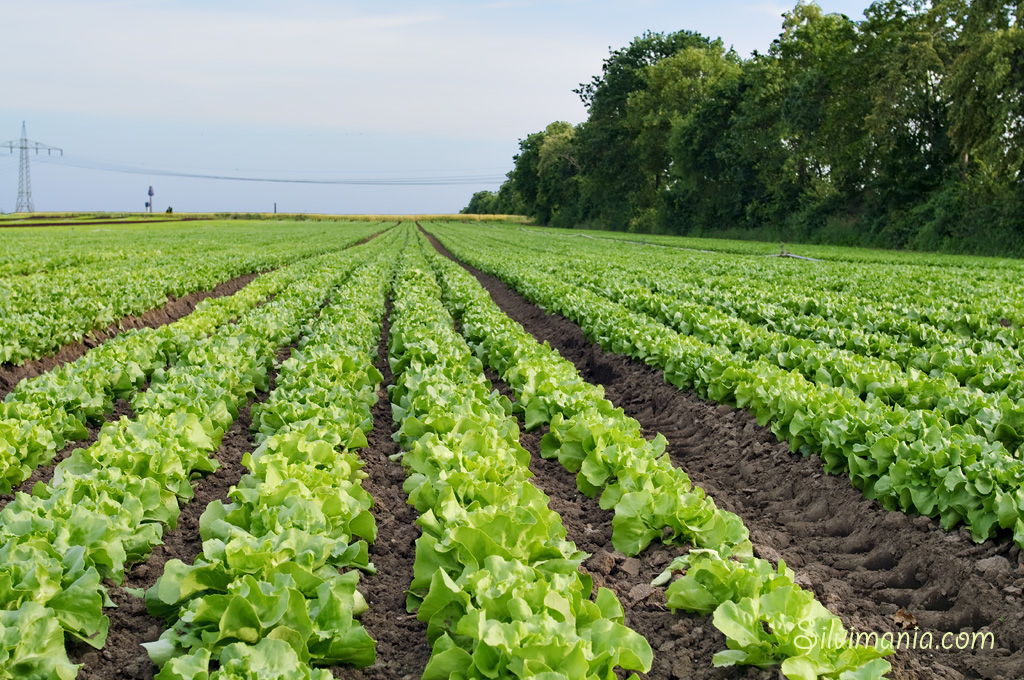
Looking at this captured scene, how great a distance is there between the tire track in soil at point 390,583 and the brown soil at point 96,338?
15.1ft

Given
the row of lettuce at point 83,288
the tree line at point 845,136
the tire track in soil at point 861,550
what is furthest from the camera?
the tree line at point 845,136

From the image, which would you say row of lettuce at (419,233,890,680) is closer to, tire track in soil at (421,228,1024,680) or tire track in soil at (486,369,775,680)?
tire track in soil at (486,369,775,680)

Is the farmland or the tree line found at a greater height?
the tree line

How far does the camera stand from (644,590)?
411cm

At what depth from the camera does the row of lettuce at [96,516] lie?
300cm

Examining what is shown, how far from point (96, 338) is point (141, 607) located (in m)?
9.65

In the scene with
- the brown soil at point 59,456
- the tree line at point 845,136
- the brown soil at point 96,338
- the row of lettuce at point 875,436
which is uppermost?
the tree line at point 845,136

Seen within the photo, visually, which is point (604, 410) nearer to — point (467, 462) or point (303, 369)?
point (467, 462)

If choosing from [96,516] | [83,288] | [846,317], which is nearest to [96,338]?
[83,288]

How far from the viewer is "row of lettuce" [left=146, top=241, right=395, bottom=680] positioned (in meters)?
2.93

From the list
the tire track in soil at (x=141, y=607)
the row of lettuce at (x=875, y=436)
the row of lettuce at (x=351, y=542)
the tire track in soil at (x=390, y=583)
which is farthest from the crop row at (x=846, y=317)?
the tire track in soil at (x=141, y=607)

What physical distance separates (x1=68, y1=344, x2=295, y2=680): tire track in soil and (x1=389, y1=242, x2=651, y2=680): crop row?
1.36 metres

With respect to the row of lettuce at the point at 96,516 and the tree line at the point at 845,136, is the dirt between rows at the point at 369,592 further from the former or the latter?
the tree line at the point at 845,136

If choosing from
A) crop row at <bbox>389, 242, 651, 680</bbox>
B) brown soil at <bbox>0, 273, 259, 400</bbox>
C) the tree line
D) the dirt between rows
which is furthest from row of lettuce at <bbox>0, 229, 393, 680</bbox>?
the tree line
